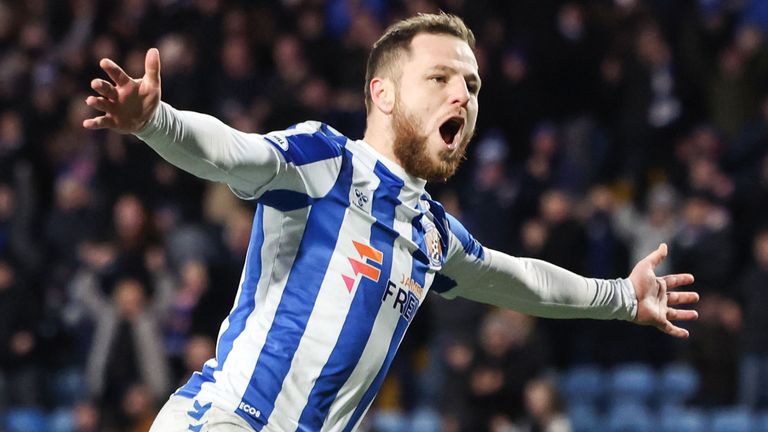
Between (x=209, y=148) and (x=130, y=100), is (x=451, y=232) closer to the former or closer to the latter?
(x=209, y=148)

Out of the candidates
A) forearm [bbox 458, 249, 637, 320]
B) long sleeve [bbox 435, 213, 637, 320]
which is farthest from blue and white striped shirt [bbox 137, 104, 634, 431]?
forearm [bbox 458, 249, 637, 320]

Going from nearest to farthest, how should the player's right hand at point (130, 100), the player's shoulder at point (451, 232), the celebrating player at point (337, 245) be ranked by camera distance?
1. the player's right hand at point (130, 100)
2. the celebrating player at point (337, 245)
3. the player's shoulder at point (451, 232)

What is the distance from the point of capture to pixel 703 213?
13.5 meters

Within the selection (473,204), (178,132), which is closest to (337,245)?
(178,132)

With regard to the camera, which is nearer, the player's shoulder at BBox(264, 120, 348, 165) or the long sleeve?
the player's shoulder at BBox(264, 120, 348, 165)

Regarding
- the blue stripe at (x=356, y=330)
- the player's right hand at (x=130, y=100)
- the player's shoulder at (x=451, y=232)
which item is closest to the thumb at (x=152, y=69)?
the player's right hand at (x=130, y=100)

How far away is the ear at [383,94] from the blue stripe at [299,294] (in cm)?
50

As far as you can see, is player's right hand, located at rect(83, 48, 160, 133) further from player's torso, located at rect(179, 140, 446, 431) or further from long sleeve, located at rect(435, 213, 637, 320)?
long sleeve, located at rect(435, 213, 637, 320)

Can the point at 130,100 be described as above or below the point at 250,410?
above

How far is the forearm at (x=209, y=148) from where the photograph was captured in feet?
14.6

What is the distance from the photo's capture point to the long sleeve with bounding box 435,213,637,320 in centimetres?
614

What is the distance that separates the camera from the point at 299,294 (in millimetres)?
5223

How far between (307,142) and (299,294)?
58 cm

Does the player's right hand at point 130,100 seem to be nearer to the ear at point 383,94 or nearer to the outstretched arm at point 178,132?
the outstretched arm at point 178,132
